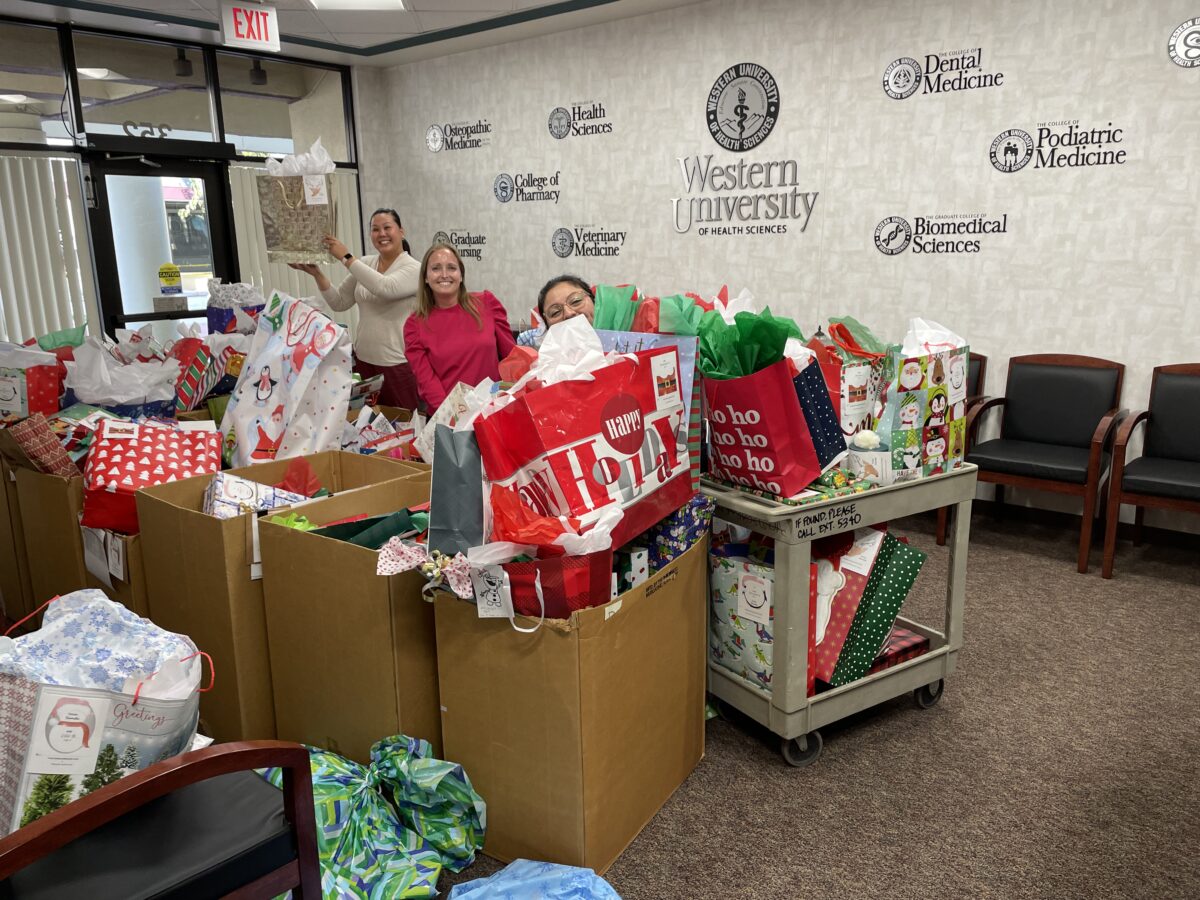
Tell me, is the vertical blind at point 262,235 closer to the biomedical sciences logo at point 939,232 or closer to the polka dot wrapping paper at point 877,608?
the biomedical sciences logo at point 939,232

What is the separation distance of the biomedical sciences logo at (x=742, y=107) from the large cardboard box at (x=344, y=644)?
147 inches

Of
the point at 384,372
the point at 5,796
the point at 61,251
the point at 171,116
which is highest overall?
the point at 171,116

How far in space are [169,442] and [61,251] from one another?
425 cm

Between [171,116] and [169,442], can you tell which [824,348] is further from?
[171,116]

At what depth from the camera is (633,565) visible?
1980mm

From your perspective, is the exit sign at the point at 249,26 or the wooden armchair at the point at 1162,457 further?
the exit sign at the point at 249,26

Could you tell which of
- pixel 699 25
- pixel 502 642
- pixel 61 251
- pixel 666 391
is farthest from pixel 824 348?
pixel 61 251

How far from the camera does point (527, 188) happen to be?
6.37 meters

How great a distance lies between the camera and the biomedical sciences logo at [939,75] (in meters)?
4.16

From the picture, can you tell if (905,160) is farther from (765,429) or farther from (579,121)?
(765,429)

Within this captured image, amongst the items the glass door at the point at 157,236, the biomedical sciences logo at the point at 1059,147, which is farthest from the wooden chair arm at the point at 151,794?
the glass door at the point at 157,236

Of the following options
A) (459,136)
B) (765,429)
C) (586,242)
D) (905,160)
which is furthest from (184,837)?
(459,136)

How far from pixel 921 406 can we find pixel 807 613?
0.63 meters

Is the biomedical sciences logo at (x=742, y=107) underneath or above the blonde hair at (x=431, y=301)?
above
